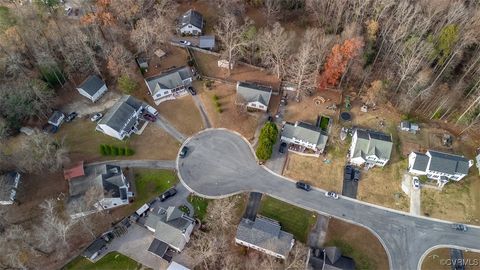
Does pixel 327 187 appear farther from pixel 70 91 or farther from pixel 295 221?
pixel 70 91

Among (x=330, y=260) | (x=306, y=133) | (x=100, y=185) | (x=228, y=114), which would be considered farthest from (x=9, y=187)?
(x=330, y=260)

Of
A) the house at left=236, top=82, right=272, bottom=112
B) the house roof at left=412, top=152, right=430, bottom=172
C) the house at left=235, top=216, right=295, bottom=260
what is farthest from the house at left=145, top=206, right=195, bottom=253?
the house roof at left=412, top=152, right=430, bottom=172

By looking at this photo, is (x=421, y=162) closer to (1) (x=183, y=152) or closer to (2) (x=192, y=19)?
(1) (x=183, y=152)

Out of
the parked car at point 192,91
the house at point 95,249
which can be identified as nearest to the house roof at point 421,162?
the parked car at point 192,91

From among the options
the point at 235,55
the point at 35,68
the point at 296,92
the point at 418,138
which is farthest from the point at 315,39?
the point at 35,68

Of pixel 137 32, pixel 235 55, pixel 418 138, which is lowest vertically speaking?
pixel 418 138

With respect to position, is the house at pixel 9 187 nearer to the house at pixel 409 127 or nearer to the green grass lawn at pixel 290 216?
the green grass lawn at pixel 290 216
